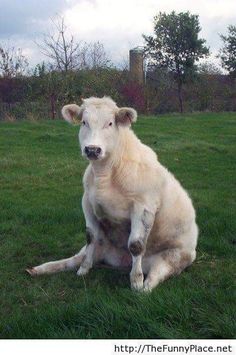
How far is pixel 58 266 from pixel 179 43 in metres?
23.7

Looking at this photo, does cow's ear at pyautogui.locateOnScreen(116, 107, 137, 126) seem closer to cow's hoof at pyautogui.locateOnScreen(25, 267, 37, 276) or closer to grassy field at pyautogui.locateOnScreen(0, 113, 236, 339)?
grassy field at pyautogui.locateOnScreen(0, 113, 236, 339)

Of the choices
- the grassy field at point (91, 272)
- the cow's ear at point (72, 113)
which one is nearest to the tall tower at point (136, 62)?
the grassy field at point (91, 272)

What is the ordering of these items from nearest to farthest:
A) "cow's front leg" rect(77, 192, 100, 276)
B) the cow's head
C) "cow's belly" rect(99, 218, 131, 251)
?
the cow's head → "cow's belly" rect(99, 218, 131, 251) → "cow's front leg" rect(77, 192, 100, 276)

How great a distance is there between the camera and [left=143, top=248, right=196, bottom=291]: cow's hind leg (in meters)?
5.11

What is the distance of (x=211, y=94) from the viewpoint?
93.1ft

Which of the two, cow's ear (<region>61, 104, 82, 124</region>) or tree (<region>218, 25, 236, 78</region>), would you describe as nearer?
cow's ear (<region>61, 104, 82, 124</region>)

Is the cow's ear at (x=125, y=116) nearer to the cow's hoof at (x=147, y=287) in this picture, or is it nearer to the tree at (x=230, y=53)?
the cow's hoof at (x=147, y=287)

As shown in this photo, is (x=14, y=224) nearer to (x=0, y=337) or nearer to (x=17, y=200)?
(x=17, y=200)

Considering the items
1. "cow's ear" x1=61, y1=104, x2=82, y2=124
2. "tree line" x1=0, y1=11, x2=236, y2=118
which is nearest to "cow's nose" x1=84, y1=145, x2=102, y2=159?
"cow's ear" x1=61, y1=104, x2=82, y2=124

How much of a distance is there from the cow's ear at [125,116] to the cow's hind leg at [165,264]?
1384mm

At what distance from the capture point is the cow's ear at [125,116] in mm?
5117

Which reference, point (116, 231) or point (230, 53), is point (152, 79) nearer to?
point (230, 53)

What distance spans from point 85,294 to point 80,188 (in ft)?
15.4

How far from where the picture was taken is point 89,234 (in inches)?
215
